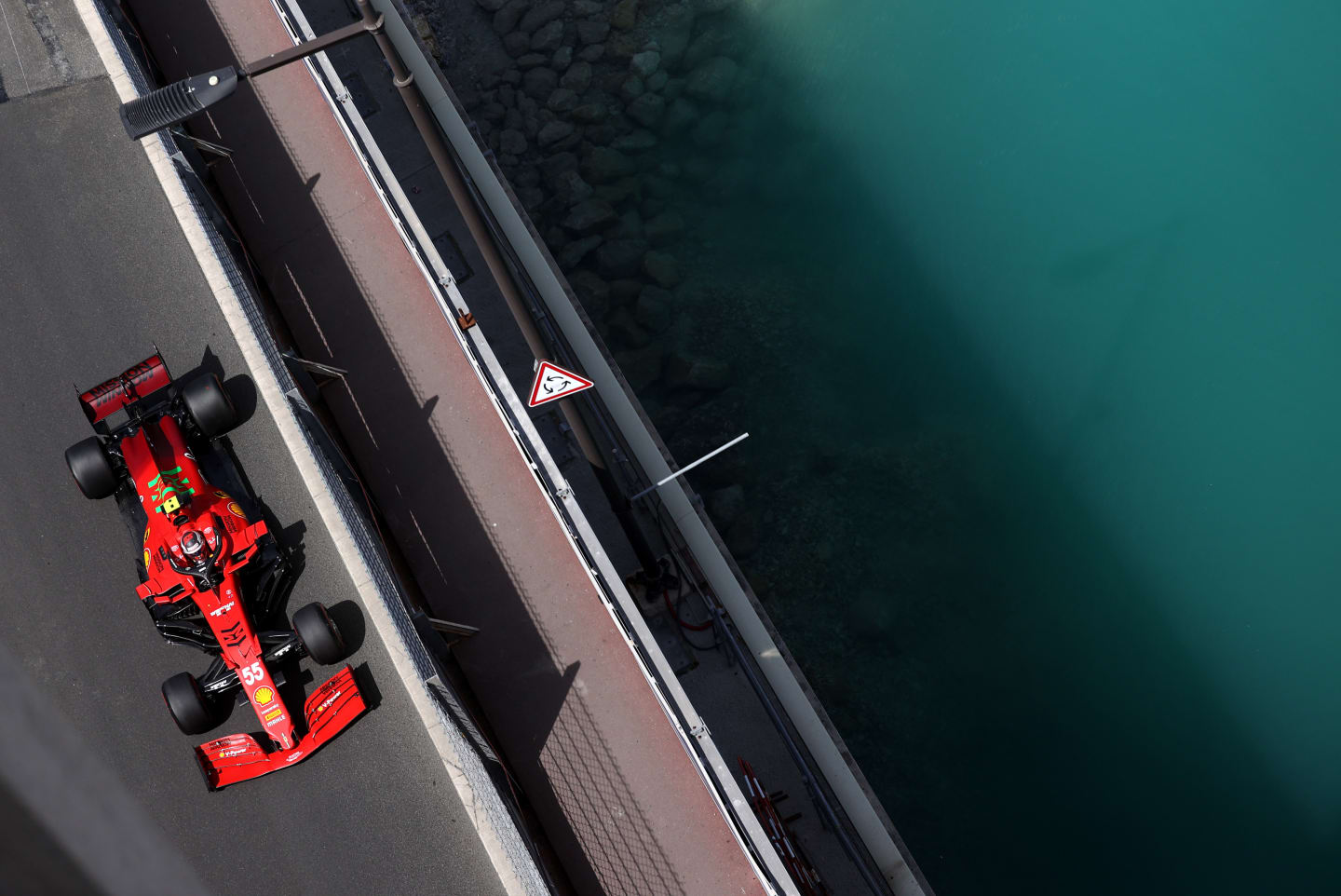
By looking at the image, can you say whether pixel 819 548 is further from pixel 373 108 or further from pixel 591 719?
pixel 373 108

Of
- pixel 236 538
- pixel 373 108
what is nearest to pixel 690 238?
pixel 373 108

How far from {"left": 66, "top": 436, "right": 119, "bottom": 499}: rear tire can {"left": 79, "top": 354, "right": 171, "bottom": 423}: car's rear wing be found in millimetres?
577

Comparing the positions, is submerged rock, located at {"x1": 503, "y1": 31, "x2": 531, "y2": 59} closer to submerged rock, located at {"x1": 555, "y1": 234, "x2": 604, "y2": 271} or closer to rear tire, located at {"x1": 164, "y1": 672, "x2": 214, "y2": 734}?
submerged rock, located at {"x1": 555, "y1": 234, "x2": 604, "y2": 271}

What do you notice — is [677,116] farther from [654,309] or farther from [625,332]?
[625,332]

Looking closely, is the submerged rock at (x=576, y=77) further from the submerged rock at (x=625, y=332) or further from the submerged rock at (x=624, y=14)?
the submerged rock at (x=625, y=332)

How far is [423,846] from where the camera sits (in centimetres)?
1185

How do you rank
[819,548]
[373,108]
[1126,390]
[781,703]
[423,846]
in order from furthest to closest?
[1126,390] → [819,548] → [373,108] → [781,703] → [423,846]

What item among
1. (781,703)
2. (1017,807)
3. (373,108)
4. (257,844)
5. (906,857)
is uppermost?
(373,108)

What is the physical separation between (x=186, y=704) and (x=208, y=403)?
12.8ft

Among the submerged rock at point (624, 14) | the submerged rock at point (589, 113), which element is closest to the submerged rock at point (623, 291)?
the submerged rock at point (589, 113)

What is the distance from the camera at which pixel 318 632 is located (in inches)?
459

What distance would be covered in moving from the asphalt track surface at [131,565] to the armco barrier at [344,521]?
0.87 metres

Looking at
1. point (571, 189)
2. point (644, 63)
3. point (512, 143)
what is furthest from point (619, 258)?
point (644, 63)

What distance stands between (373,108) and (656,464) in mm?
9604
